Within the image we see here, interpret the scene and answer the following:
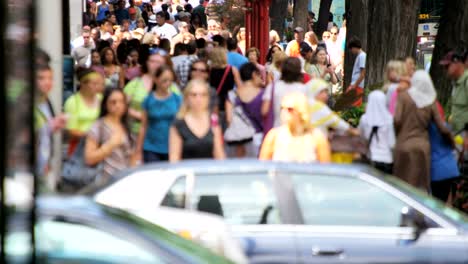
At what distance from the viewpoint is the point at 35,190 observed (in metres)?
1.16

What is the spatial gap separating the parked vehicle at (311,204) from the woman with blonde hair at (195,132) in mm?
2080

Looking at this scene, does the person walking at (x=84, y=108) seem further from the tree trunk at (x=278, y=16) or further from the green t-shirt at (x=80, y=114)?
the tree trunk at (x=278, y=16)

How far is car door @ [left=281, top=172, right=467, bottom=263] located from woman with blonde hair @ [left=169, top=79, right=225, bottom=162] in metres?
2.25

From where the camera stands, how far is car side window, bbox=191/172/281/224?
720 centimetres

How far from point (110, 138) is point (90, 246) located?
561 cm

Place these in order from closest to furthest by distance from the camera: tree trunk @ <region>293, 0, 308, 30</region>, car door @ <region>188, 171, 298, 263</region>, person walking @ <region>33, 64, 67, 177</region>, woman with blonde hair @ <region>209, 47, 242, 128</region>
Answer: person walking @ <region>33, 64, 67, 177</region>
car door @ <region>188, 171, 298, 263</region>
woman with blonde hair @ <region>209, 47, 242, 128</region>
tree trunk @ <region>293, 0, 308, 30</region>

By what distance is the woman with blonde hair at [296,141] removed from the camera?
914 centimetres

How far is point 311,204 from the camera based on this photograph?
7277mm

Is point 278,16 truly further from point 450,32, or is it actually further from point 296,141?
point 296,141

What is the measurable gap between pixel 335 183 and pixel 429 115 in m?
3.87

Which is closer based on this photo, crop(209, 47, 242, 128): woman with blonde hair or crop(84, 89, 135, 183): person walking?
crop(84, 89, 135, 183): person walking

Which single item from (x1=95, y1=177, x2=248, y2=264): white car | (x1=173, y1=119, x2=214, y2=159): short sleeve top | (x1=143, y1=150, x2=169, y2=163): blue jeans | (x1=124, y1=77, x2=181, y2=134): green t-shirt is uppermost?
(x1=95, y1=177, x2=248, y2=264): white car

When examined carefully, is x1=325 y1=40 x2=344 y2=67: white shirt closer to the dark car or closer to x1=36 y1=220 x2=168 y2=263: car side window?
the dark car

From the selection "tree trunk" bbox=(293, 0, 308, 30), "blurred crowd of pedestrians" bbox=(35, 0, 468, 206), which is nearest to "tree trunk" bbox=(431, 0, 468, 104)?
"blurred crowd of pedestrians" bbox=(35, 0, 468, 206)
